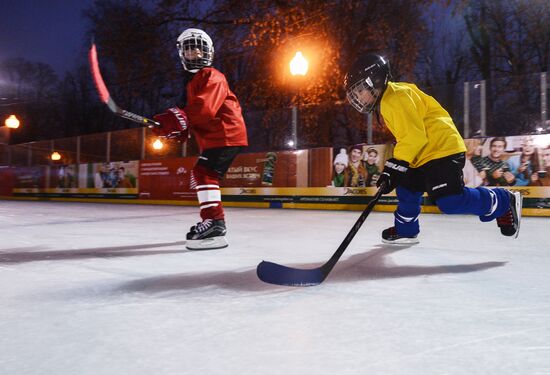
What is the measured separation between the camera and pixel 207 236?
3.19m

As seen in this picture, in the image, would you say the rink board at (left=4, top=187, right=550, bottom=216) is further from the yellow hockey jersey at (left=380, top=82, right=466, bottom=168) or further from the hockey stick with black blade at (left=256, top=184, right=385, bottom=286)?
the hockey stick with black blade at (left=256, top=184, right=385, bottom=286)

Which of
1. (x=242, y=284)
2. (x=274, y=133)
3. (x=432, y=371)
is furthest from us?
(x=274, y=133)

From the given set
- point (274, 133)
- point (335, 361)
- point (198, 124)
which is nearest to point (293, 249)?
point (198, 124)

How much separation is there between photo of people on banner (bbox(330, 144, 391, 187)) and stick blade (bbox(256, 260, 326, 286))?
22.9 feet

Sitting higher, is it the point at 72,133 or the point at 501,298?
the point at 72,133

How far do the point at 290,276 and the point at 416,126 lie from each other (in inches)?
53.0

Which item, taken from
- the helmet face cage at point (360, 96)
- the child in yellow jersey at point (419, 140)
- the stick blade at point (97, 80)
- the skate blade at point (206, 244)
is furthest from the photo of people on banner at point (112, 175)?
the child in yellow jersey at point (419, 140)

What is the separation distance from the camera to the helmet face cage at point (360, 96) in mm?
2811

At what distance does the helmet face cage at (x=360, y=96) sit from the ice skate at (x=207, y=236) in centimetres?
131

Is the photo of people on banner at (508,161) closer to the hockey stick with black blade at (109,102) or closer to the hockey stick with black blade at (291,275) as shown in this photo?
the hockey stick with black blade at (109,102)

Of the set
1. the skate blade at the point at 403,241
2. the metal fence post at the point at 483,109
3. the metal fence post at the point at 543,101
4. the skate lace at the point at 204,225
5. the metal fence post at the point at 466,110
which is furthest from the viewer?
the metal fence post at the point at 466,110

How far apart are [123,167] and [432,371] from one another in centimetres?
1336

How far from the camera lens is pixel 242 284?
1.97m

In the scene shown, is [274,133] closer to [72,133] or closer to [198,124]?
[198,124]
